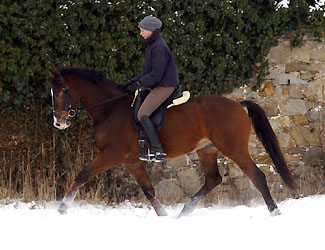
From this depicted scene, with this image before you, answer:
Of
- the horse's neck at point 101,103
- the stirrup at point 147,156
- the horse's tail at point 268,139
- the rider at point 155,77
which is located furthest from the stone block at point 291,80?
the stirrup at point 147,156

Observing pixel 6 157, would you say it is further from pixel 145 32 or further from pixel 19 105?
pixel 145 32

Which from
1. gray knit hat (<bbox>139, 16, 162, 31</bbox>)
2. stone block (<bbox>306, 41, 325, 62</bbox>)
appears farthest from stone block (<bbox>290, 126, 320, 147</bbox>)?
gray knit hat (<bbox>139, 16, 162, 31</bbox>)

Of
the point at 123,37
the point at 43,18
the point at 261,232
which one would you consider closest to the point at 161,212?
the point at 261,232

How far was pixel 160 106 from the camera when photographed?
246 inches

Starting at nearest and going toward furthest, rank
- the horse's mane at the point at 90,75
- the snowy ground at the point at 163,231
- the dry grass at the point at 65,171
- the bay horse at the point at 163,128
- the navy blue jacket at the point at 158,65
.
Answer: the snowy ground at the point at 163,231
the navy blue jacket at the point at 158,65
the bay horse at the point at 163,128
the horse's mane at the point at 90,75
the dry grass at the point at 65,171

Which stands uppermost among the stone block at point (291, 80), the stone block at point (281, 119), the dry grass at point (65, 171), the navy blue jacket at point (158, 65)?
the navy blue jacket at point (158, 65)

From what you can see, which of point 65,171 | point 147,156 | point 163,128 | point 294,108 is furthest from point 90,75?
point 294,108

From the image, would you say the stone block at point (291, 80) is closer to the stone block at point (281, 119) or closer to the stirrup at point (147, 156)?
the stone block at point (281, 119)

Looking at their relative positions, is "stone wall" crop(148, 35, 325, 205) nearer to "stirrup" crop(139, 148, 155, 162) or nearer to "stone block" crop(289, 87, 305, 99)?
"stone block" crop(289, 87, 305, 99)

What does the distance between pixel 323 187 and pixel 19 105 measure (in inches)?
199

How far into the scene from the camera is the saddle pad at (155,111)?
20.4 feet

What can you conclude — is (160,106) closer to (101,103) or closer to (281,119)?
(101,103)

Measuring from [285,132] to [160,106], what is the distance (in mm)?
3084

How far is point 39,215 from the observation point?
239 inches
